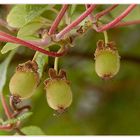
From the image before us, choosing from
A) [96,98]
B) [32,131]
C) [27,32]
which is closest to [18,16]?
[27,32]

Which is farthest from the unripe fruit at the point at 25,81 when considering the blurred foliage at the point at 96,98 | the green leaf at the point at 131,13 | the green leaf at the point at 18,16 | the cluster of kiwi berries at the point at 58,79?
the blurred foliage at the point at 96,98

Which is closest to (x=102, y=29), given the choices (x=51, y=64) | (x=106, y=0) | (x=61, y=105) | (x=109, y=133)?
(x=106, y=0)

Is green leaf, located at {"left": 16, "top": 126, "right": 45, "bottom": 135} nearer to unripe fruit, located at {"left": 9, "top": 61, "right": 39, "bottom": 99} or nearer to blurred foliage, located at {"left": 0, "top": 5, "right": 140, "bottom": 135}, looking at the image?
unripe fruit, located at {"left": 9, "top": 61, "right": 39, "bottom": 99}

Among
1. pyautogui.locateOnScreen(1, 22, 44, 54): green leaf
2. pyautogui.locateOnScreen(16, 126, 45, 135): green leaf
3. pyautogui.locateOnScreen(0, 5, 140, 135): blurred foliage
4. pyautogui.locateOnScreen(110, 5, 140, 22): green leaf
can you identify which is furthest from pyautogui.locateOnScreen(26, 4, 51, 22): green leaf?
pyautogui.locateOnScreen(0, 5, 140, 135): blurred foliage

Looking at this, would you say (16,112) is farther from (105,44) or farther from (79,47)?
(79,47)

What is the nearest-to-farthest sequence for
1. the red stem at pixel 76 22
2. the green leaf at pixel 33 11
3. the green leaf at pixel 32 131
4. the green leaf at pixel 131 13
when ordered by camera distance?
the red stem at pixel 76 22 < the green leaf at pixel 33 11 < the green leaf at pixel 131 13 < the green leaf at pixel 32 131

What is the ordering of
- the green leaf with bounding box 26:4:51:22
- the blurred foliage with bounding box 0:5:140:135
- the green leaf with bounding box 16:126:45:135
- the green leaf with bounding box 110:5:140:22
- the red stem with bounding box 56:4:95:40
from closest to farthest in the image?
the red stem with bounding box 56:4:95:40 < the green leaf with bounding box 26:4:51:22 < the green leaf with bounding box 110:5:140:22 < the green leaf with bounding box 16:126:45:135 < the blurred foliage with bounding box 0:5:140:135

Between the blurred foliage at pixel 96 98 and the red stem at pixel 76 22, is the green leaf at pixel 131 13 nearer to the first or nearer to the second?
the red stem at pixel 76 22
